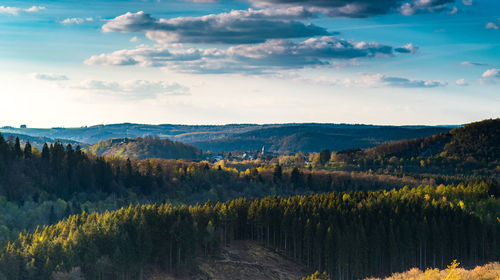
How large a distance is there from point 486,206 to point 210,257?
99.1 meters

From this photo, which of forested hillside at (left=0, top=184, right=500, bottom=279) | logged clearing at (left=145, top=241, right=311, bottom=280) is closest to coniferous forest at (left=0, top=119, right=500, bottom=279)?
forested hillside at (left=0, top=184, right=500, bottom=279)

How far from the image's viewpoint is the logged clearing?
12825cm

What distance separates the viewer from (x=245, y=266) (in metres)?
134

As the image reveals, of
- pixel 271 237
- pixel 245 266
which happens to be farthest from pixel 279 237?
pixel 245 266

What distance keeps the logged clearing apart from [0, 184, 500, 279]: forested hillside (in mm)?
3075

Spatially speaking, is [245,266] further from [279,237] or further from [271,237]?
[271,237]

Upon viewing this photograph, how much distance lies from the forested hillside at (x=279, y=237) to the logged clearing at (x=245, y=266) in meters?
3.08

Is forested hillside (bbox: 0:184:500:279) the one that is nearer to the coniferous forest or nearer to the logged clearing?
the coniferous forest

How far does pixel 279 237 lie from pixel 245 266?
2126 cm

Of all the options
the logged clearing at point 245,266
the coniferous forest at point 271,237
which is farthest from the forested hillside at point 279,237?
the logged clearing at point 245,266

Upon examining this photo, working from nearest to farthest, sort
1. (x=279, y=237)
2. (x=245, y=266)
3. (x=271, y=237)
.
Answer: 1. (x=245, y=266)
2. (x=279, y=237)
3. (x=271, y=237)

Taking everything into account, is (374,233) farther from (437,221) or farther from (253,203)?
(253,203)

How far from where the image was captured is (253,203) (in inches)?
6186

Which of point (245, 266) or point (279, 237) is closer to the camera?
point (245, 266)
